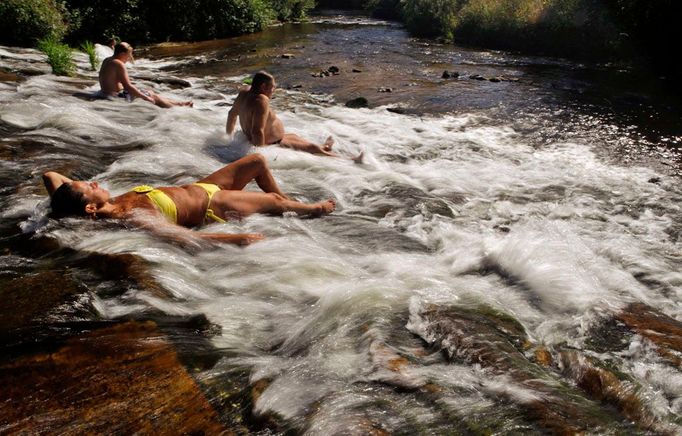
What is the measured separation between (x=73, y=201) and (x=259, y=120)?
3.80m

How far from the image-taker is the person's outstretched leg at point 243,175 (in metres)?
5.80

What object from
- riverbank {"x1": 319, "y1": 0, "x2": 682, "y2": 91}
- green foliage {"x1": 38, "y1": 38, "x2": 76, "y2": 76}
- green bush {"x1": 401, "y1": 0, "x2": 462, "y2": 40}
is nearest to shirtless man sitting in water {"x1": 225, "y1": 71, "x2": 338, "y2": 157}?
green foliage {"x1": 38, "y1": 38, "x2": 76, "y2": 76}

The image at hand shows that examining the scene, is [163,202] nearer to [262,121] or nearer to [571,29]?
[262,121]

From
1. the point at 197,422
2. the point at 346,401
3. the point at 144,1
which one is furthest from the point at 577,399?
the point at 144,1

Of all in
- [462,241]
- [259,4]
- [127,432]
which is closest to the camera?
[127,432]

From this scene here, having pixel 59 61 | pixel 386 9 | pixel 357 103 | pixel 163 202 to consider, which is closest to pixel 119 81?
pixel 59 61

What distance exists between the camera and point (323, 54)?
1975 cm

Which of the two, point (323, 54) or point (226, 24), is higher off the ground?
A: point (226, 24)

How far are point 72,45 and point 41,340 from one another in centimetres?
2191

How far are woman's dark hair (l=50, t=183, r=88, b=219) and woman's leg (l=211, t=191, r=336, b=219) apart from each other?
4.23 ft

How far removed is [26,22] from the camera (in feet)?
58.2

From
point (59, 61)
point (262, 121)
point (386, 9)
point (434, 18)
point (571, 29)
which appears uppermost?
point (386, 9)

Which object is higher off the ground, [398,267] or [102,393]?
[102,393]

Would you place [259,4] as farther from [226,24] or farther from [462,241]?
[462,241]
